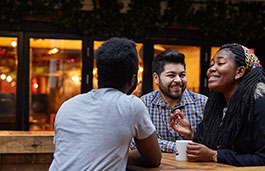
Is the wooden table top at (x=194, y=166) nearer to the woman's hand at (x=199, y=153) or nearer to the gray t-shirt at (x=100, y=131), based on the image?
the woman's hand at (x=199, y=153)

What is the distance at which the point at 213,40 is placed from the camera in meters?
7.36

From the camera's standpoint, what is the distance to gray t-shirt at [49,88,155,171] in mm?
1850

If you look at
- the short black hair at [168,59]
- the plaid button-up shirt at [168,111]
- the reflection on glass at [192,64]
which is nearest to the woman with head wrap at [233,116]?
the plaid button-up shirt at [168,111]

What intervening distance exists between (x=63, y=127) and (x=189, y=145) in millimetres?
827

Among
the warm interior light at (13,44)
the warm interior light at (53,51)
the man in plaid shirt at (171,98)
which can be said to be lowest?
the man in plaid shirt at (171,98)

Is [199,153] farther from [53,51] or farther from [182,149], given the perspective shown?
[53,51]

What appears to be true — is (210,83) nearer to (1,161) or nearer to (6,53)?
(1,161)

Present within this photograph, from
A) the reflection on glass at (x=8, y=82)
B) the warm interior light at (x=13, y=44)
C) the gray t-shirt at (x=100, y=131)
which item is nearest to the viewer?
the gray t-shirt at (x=100, y=131)

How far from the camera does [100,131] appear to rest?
1.86 metres

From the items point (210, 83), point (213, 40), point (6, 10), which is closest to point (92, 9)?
point (6, 10)

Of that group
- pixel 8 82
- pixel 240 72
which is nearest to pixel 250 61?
pixel 240 72

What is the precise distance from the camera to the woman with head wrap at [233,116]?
2287 mm

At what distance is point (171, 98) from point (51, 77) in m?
4.94

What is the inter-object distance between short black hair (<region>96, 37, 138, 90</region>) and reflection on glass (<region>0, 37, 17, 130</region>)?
5048 mm
